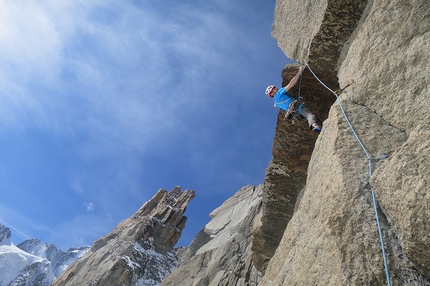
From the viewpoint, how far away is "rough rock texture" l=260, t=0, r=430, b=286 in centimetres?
297

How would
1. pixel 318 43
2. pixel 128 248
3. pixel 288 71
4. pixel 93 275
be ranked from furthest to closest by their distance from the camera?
pixel 128 248 < pixel 93 275 < pixel 288 71 < pixel 318 43

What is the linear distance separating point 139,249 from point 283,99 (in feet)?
201

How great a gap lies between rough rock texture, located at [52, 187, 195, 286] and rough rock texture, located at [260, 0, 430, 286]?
2153 inches

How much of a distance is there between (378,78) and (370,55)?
1.79ft

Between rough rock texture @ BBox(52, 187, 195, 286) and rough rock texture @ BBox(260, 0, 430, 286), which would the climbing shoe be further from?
rough rock texture @ BBox(52, 187, 195, 286)

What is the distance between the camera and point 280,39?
891 cm

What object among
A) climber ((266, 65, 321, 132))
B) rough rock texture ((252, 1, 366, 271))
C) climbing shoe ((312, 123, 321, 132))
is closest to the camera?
climbing shoe ((312, 123, 321, 132))

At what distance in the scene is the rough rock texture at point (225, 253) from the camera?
3128 cm

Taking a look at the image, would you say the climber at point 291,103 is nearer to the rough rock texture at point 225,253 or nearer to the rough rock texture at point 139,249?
the rough rock texture at point 225,253

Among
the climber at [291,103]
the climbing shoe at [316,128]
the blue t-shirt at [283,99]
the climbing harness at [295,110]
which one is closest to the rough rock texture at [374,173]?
the climbing shoe at [316,128]

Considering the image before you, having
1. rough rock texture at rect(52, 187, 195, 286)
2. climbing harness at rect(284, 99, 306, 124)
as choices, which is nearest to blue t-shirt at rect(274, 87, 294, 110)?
climbing harness at rect(284, 99, 306, 124)

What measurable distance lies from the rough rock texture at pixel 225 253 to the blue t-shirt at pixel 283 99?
23.9 metres

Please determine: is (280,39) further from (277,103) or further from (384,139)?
(384,139)

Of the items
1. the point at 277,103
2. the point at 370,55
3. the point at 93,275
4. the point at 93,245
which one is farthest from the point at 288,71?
the point at 93,245
